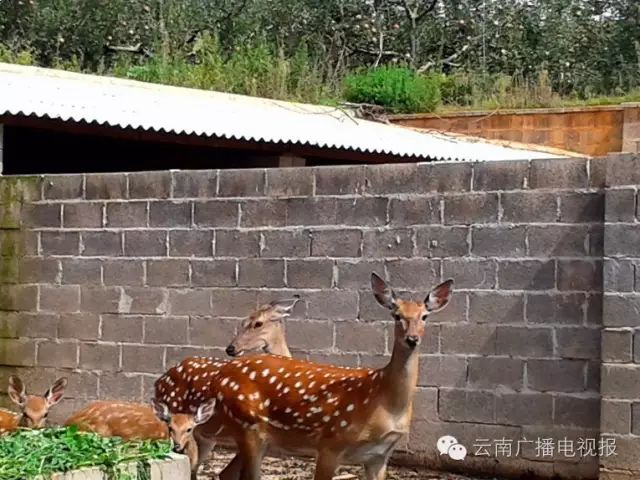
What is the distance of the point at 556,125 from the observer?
17.4m

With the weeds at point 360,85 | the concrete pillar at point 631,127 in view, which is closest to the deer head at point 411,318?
the concrete pillar at point 631,127

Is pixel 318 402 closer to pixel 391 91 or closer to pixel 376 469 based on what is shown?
pixel 376 469

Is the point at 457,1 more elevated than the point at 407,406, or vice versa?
the point at 457,1

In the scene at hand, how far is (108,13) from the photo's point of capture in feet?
96.6

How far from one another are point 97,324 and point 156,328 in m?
0.57

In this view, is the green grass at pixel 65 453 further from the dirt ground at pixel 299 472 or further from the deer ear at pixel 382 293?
the dirt ground at pixel 299 472

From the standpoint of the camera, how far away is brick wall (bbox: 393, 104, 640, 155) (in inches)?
664

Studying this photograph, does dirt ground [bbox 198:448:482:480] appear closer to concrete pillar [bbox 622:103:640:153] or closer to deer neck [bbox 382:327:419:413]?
deer neck [bbox 382:327:419:413]

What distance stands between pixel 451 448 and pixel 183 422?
2.14m

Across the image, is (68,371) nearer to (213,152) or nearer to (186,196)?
(186,196)

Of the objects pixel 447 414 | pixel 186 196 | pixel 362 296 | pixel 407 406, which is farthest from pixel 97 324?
pixel 407 406

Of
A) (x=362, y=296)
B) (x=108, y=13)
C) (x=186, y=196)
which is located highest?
(x=108, y=13)

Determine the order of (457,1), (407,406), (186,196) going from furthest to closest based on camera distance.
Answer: (457,1), (186,196), (407,406)

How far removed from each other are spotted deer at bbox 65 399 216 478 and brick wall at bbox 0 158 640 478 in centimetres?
160
